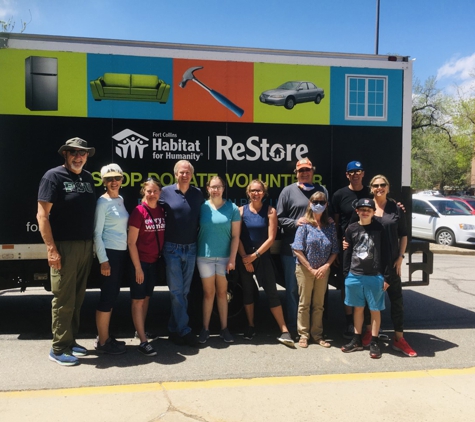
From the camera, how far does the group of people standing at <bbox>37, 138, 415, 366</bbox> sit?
4.34 m

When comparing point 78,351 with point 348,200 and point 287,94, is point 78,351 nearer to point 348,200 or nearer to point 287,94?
point 348,200

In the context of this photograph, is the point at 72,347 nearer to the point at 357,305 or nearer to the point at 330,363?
the point at 330,363

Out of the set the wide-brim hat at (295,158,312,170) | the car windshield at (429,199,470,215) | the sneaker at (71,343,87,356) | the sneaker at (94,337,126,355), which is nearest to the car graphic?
the wide-brim hat at (295,158,312,170)

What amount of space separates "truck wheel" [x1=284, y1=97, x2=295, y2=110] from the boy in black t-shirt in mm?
1434

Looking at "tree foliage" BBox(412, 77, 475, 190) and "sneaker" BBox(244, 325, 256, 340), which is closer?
"sneaker" BBox(244, 325, 256, 340)

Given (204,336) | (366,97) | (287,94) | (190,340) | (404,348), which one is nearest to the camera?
(404,348)

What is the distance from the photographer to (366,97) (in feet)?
18.2

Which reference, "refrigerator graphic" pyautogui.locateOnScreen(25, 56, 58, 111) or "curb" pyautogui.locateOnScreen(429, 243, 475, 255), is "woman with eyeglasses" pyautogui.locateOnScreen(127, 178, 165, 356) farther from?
"curb" pyautogui.locateOnScreen(429, 243, 475, 255)

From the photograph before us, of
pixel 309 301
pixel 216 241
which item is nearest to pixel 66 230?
pixel 216 241

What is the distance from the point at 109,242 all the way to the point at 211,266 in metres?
1.06

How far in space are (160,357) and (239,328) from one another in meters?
1.29

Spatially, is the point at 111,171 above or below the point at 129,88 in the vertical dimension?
below

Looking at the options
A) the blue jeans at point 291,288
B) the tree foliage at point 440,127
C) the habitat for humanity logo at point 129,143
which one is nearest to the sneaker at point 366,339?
the blue jeans at point 291,288

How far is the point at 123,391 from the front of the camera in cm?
374
